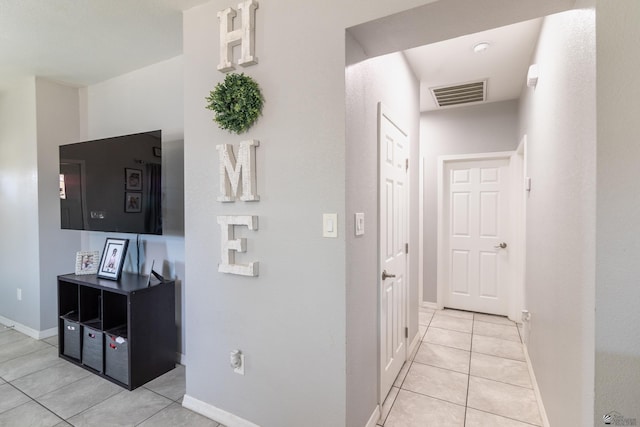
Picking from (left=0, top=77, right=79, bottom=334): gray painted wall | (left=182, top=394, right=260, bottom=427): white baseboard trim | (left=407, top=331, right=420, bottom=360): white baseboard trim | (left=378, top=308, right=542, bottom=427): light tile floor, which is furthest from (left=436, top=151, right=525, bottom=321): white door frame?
(left=0, top=77, right=79, bottom=334): gray painted wall

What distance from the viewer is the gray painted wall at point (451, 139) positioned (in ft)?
11.7

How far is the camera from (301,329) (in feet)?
5.17

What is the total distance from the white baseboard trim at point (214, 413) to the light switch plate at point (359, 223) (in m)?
1.26

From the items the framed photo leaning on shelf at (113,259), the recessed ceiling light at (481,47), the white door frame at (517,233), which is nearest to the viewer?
the recessed ceiling light at (481,47)

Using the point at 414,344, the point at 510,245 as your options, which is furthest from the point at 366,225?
the point at 510,245

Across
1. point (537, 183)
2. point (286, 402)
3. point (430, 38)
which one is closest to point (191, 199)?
point (286, 402)

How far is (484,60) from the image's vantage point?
2.59 meters

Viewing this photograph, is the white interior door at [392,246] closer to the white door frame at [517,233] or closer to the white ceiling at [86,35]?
the white ceiling at [86,35]

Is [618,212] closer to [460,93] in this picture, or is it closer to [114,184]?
[460,93]

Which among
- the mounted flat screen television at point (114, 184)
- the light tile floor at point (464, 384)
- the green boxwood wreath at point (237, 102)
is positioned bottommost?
the light tile floor at point (464, 384)

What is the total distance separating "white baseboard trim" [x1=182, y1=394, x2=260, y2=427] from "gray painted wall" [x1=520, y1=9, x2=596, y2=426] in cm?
163

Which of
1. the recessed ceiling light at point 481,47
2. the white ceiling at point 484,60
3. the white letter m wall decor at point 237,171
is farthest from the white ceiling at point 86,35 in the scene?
the recessed ceiling light at point 481,47

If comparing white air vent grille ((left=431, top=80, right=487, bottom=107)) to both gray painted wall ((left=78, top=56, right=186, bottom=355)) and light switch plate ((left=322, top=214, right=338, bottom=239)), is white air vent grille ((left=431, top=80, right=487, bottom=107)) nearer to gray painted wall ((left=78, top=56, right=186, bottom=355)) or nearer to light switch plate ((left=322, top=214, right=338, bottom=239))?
light switch plate ((left=322, top=214, right=338, bottom=239))

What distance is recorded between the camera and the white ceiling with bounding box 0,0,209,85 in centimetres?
192
